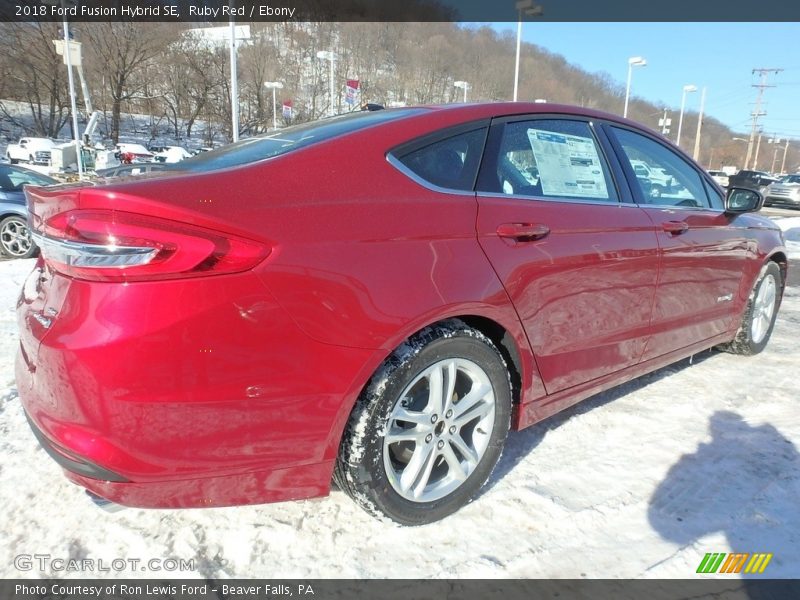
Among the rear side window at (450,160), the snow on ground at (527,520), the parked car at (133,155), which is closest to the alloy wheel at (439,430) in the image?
the snow on ground at (527,520)

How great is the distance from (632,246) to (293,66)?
62.5m

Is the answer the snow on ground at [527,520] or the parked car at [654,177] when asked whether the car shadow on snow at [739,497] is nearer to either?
the snow on ground at [527,520]

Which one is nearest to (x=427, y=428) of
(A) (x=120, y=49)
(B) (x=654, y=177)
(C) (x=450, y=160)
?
(C) (x=450, y=160)

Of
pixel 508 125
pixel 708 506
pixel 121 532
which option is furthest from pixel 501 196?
pixel 121 532

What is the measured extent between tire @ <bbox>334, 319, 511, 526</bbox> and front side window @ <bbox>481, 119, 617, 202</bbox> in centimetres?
69

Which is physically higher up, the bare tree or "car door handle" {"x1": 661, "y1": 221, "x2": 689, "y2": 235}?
the bare tree

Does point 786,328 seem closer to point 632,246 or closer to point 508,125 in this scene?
point 632,246

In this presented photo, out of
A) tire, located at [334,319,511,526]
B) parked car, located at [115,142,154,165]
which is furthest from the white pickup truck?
tire, located at [334,319,511,526]

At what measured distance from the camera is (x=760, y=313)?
4188 millimetres

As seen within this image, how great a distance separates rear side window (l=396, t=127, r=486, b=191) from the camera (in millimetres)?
2039

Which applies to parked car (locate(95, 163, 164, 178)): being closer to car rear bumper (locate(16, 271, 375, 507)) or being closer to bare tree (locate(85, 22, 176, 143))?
car rear bumper (locate(16, 271, 375, 507))

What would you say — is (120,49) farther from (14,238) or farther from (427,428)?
(427,428)

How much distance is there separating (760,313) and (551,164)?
272 cm

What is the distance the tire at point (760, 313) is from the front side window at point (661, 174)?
0.88 metres
